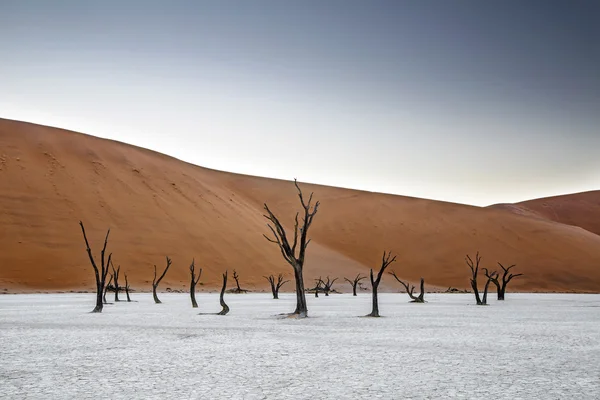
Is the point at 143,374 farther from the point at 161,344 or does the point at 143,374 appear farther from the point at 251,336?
the point at 251,336

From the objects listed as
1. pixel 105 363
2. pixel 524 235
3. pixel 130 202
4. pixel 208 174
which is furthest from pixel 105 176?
pixel 105 363

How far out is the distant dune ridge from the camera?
192 feet

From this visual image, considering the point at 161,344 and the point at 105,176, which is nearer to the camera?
the point at 161,344

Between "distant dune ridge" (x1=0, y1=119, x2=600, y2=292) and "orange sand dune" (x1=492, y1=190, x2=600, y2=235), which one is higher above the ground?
"orange sand dune" (x1=492, y1=190, x2=600, y2=235)

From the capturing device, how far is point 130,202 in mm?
68625

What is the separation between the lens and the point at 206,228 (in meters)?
71.2

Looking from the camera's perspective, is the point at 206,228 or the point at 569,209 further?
the point at 569,209

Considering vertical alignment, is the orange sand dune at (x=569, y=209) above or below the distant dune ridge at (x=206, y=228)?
above

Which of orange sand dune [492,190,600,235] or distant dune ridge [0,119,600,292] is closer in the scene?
distant dune ridge [0,119,600,292]

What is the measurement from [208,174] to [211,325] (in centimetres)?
8045

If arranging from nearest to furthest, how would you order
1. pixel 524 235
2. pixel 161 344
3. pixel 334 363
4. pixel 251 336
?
pixel 334 363 < pixel 161 344 < pixel 251 336 < pixel 524 235

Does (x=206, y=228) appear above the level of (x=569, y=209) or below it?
below

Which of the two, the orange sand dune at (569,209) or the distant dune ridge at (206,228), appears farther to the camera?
→ the orange sand dune at (569,209)

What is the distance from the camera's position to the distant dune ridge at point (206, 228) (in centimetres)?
5847
